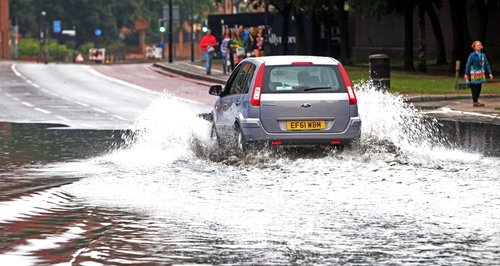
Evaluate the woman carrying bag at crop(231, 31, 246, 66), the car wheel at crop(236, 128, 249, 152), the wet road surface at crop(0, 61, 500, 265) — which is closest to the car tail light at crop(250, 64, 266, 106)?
the car wheel at crop(236, 128, 249, 152)

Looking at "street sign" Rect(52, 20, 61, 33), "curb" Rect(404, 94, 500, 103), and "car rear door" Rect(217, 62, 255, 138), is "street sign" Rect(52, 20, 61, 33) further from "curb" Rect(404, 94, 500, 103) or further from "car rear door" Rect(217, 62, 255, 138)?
"car rear door" Rect(217, 62, 255, 138)

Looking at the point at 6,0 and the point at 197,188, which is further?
the point at 6,0

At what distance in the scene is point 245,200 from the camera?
1227cm

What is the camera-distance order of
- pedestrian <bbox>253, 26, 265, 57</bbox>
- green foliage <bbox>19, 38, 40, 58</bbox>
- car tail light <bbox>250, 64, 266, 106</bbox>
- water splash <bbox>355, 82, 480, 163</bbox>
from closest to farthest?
car tail light <bbox>250, 64, 266, 106</bbox>
water splash <bbox>355, 82, 480, 163</bbox>
pedestrian <bbox>253, 26, 265, 57</bbox>
green foliage <bbox>19, 38, 40, 58</bbox>

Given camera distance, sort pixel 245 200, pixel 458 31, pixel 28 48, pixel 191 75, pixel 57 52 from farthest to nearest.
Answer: pixel 57 52
pixel 28 48
pixel 191 75
pixel 458 31
pixel 245 200

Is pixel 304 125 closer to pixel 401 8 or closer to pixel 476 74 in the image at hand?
pixel 476 74

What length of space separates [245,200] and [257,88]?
3.94 m

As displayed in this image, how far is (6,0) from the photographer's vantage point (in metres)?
114

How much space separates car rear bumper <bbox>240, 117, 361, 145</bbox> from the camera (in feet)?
51.7

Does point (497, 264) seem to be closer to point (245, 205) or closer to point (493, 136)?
point (245, 205)

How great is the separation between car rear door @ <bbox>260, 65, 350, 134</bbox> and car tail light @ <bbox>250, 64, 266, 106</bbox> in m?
0.05

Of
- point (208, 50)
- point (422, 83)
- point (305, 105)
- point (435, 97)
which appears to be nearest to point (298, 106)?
point (305, 105)

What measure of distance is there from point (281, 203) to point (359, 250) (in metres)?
2.83

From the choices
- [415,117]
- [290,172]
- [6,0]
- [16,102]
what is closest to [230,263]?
[290,172]
